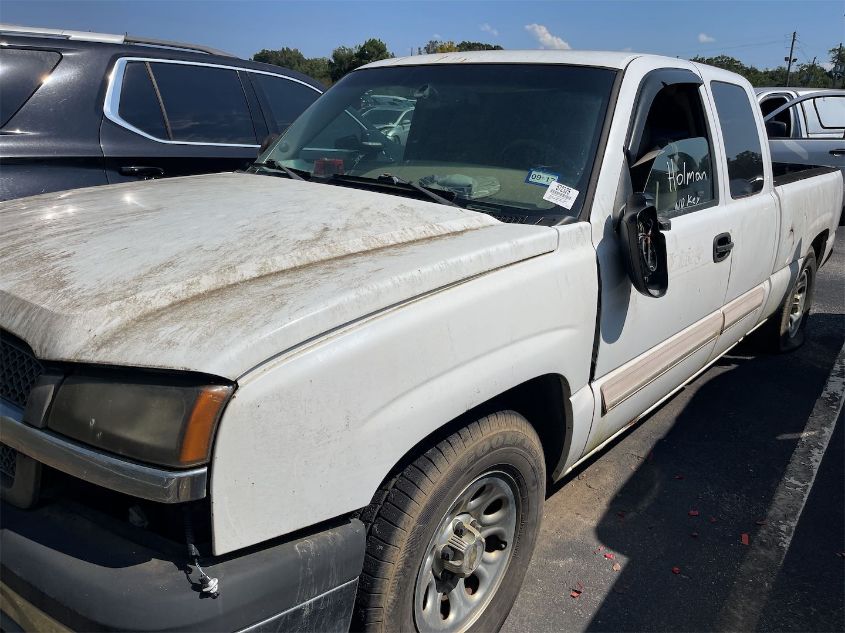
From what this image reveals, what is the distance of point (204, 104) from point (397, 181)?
2.98m

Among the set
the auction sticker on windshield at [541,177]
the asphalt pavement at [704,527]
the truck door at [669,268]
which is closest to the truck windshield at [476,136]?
the auction sticker on windshield at [541,177]

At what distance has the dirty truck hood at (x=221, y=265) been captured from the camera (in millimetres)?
1605

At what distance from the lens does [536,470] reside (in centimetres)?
242

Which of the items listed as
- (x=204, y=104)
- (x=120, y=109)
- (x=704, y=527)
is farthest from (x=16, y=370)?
(x=204, y=104)

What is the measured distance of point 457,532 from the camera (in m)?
2.22

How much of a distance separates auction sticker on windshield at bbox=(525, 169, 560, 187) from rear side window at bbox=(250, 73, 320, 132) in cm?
333

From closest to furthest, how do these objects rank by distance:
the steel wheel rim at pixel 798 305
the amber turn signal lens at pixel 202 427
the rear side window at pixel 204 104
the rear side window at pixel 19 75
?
the amber turn signal lens at pixel 202 427
the rear side window at pixel 19 75
the rear side window at pixel 204 104
the steel wheel rim at pixel 798 305

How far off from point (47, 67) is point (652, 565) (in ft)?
14.1

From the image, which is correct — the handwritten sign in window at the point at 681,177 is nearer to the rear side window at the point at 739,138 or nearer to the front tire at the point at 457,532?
the rear side window at the point at 739,138

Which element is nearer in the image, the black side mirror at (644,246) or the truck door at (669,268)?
the black side mirror at (644,246)

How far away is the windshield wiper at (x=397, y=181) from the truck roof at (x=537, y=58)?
0.76 metres

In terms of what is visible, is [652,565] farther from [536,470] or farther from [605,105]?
[605,105]

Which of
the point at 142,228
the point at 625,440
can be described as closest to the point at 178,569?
the point at 142,228

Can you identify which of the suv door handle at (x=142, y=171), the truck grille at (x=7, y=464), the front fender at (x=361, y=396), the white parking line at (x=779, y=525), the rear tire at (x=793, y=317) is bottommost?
the white parking line at (x=779, y=525)
